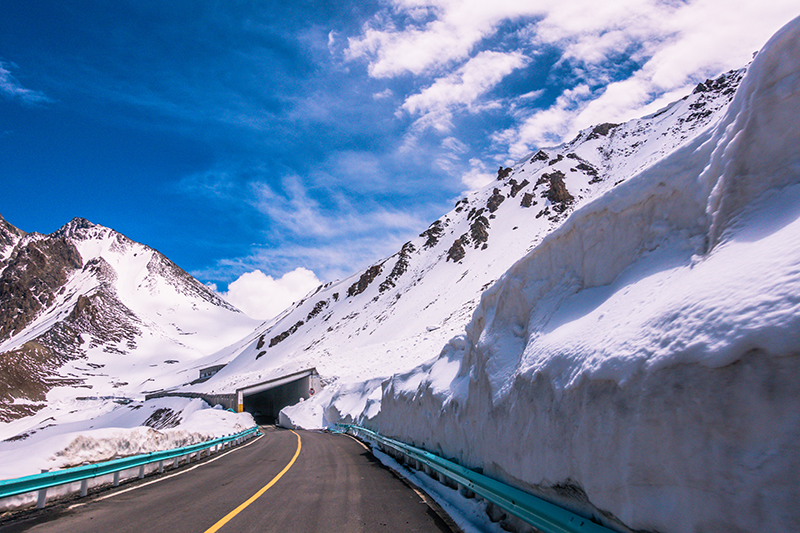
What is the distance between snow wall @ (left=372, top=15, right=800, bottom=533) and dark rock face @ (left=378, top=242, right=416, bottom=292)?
329 feet

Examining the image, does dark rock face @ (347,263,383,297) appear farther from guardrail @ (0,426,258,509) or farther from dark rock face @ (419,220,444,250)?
guardrail @ (0,426,258,509)

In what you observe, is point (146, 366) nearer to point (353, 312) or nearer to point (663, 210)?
point (353, 312)

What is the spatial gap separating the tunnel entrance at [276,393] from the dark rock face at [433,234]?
6647 centimetres

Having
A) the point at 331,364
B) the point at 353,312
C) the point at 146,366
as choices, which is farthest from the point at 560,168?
the point at 146,366

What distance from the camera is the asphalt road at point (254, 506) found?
5.75 m

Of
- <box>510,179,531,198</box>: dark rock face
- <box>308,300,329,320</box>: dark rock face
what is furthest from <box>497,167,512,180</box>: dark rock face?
<box>308,300,329,320</box>: dark rock face

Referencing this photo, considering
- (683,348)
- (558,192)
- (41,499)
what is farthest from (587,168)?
(41,499)

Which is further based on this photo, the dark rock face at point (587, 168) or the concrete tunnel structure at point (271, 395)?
the dark rock face at point (587, 168)

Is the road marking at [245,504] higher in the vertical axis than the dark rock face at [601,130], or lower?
lower

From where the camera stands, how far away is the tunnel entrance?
47938 millimetres

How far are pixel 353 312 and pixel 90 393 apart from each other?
329 feet

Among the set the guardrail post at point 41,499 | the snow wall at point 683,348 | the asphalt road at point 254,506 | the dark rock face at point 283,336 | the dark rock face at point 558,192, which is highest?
the dark rock face at point 558,192

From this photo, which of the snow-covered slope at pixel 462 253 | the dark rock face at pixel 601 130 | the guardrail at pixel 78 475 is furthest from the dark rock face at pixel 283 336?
the dark rock face at pixel 601 130

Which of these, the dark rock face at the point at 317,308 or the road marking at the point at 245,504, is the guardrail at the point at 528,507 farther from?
the dark rock face at the point at 317,308
